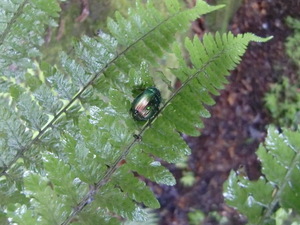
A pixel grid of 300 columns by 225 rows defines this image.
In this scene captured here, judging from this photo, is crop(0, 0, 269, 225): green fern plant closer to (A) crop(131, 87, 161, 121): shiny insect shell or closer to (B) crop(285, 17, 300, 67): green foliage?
(A) crop(131, 87, 161, 121): shiny insect shell

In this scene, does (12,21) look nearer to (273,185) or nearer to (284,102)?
(273,185)

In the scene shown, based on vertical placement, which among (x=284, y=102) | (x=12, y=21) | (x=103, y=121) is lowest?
(x=103, y=121)

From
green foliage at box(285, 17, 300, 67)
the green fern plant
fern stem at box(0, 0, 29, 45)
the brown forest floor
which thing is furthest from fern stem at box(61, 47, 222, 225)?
green foliage at box(285, 17, 300, 67)

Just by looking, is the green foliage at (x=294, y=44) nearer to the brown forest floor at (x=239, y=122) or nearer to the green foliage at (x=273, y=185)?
the brown forest floor at (x=239, y=122)

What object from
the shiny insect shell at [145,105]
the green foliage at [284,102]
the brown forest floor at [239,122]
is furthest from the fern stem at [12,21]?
the green foliage at [284,102]

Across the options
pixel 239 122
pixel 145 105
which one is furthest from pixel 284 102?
pixel 145 105

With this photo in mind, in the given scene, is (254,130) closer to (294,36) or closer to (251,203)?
(294,36)
